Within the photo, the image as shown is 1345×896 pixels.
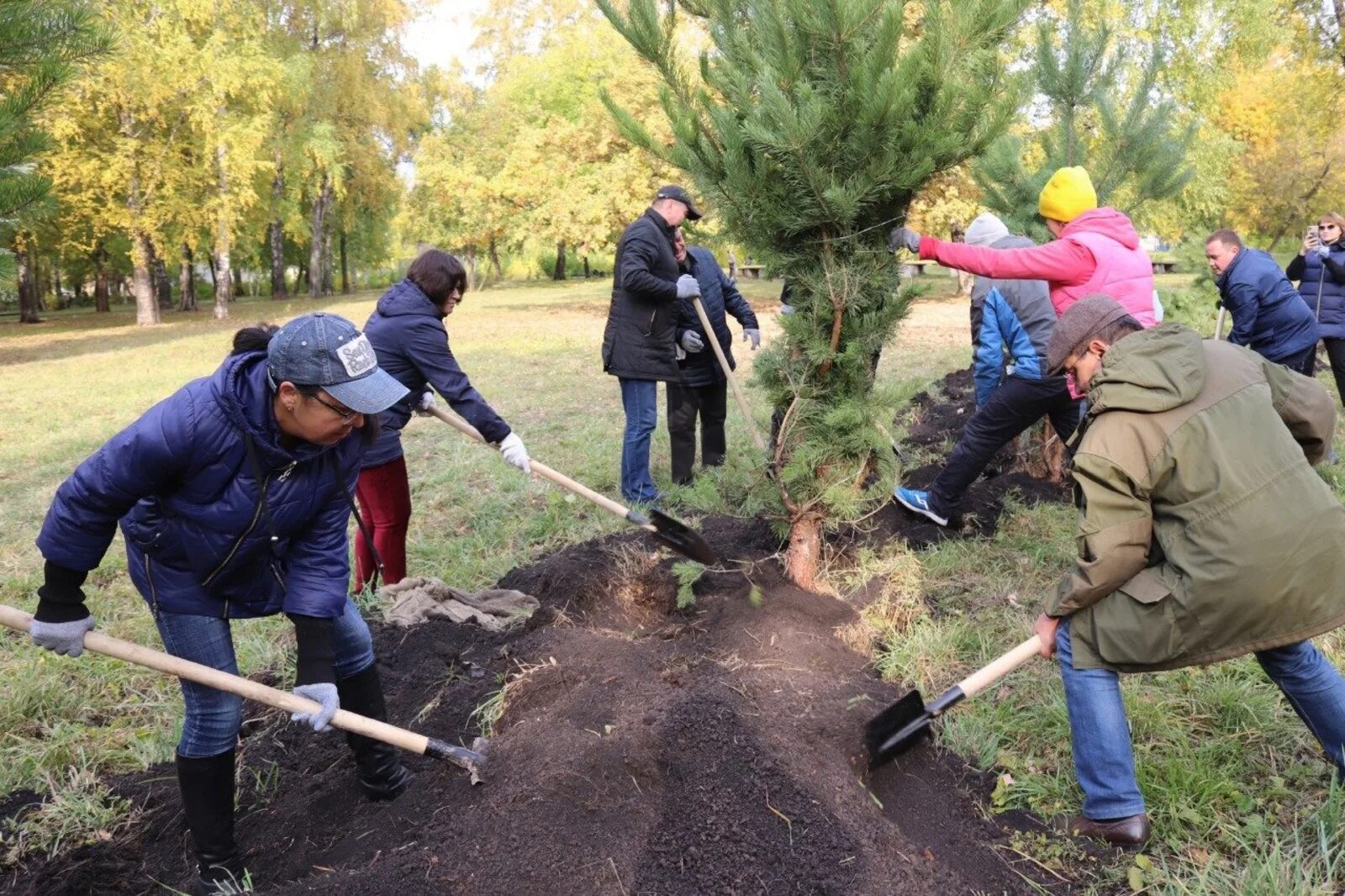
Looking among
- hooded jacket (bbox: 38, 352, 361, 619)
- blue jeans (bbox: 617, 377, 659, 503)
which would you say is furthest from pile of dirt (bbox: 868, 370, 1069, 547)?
hooded jacket (bbox: 38, 352, 361, 619)

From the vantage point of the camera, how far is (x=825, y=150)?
133 inches

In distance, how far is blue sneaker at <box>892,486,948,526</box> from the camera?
4957 mm

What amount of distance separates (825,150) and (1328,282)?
575cm

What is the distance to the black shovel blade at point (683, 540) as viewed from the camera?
4.19 metres

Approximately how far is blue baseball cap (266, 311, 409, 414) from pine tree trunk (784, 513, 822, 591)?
Answer: 86.6 inches

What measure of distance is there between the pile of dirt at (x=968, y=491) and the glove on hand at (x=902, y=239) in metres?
1.45

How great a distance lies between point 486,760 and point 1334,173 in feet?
87.9

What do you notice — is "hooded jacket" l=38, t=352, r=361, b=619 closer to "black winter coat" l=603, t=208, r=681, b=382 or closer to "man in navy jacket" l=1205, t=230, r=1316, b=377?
"black winter coat" l=603, t=208, r=681, b=382

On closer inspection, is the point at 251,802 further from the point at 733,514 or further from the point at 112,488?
the point at 733,514

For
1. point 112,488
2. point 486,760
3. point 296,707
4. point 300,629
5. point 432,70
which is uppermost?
point 432,70

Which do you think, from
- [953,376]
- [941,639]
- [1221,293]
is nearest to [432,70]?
[953,376]

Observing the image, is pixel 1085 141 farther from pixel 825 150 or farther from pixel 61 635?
pixel 61 635

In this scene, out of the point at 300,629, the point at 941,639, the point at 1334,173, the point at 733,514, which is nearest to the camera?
the point at 300,629

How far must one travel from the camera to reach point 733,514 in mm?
4738
